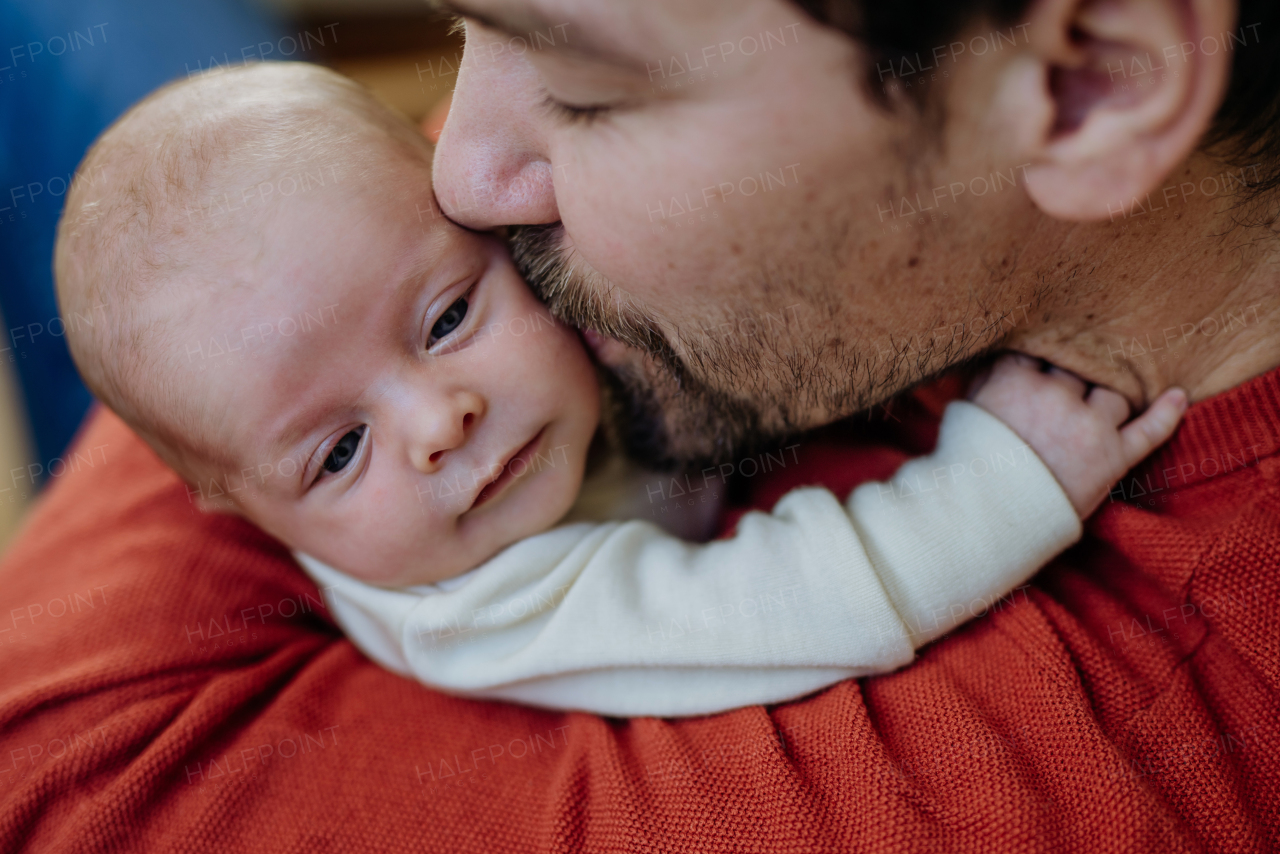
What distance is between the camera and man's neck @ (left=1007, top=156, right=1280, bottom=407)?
88 centimetres

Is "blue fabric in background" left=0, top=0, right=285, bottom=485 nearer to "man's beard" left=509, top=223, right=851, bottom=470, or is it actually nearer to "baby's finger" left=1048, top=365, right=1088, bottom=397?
"man's beard" left=509, top=223, right=851, bottom=470

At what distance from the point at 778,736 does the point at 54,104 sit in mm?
1712

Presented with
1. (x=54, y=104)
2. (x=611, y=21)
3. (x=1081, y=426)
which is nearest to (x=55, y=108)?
(x=54, y=104)

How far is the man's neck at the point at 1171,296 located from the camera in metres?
0.88

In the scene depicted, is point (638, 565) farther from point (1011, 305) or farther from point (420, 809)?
point (1011, 305)

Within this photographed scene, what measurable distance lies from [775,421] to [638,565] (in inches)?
9.6

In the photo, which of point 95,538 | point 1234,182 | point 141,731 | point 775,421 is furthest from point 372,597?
point 1234,182

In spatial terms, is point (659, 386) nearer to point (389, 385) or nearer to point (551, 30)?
point (389, 385)

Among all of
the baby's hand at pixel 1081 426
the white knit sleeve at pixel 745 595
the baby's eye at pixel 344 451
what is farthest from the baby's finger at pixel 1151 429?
the baby's eye at pixel 344 451

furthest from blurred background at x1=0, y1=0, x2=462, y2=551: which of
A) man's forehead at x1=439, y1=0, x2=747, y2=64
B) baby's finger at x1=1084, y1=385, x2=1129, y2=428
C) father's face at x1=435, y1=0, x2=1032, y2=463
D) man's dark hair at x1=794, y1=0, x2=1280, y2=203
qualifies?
baby's finger at x1=1084, y1=385, x2=1129, y2=428

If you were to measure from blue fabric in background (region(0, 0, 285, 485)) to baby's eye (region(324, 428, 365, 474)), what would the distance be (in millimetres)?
1014

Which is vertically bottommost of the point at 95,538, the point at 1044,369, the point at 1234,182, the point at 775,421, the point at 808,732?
the point at 95,538

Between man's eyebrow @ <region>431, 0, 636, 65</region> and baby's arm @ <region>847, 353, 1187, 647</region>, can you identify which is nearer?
man's eyebrow @ <region>431, 0, 636, 65</region>

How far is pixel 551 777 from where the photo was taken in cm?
94
